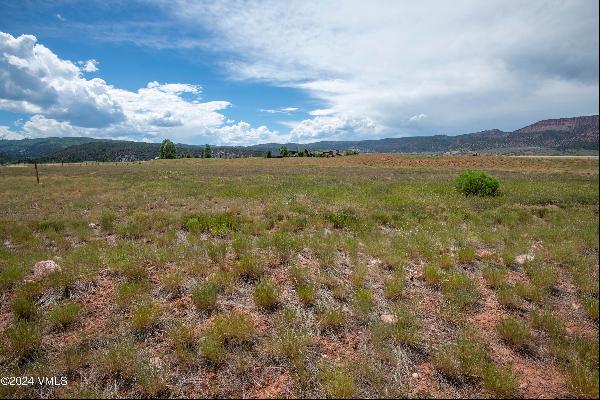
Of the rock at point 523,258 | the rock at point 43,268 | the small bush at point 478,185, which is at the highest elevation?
the small bush at point 478,185

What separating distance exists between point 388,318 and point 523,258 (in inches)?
209

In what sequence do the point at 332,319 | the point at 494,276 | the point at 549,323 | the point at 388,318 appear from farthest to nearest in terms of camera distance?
1. the point at 494,276
2. the point at 388,318
3. the point at 332,319
4. the point at 549,323

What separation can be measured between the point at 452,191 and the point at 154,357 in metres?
20.4

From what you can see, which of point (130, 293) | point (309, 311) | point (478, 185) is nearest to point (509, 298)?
point (309, 311)

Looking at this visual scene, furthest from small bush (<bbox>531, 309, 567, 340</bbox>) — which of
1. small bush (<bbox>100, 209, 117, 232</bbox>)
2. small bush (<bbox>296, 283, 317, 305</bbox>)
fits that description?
small bush (<bbox>100, 209, 117, 232</bbox>)

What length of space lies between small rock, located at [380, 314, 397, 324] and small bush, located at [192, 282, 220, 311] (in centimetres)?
331

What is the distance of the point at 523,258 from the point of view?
31.1 feet

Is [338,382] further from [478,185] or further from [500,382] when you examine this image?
[478,185]

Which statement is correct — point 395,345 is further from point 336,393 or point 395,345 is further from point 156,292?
point 156,292

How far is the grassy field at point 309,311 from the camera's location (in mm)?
5043

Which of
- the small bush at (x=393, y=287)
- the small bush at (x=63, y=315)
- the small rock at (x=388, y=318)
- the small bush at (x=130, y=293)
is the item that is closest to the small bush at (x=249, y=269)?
the small bush at (x=130, y=293)

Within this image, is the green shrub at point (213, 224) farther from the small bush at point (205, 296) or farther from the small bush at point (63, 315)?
the small bush at point (63, 315)

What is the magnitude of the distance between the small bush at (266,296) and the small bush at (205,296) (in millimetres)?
819

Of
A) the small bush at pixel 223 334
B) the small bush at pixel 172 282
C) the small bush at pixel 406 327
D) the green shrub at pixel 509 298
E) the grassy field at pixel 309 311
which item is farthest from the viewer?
→ the small bush at pixel 172 282
